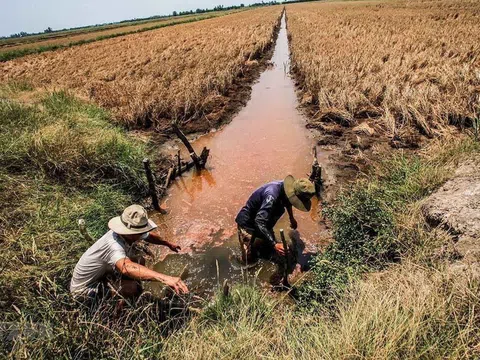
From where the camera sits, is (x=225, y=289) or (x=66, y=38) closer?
(x=225, y=289)

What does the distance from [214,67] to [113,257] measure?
1278cm

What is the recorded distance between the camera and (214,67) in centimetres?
1433

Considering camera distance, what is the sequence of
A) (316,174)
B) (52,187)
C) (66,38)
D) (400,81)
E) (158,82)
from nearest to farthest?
(52,187) < (316,174) < (400,81) < (158,82) < (66,38)

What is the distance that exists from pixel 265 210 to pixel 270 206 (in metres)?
0.08

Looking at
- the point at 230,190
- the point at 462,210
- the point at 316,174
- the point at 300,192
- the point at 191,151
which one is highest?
the point at 300,192

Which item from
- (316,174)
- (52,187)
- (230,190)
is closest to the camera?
(52,187)

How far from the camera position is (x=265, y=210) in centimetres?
400

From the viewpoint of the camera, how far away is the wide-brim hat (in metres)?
3.74

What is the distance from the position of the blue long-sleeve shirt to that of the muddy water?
0.71 meters

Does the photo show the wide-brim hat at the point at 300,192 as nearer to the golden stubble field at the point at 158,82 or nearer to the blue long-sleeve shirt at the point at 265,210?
the blue long-sleeve shirt at the point at 265,210

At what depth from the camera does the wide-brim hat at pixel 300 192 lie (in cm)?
374

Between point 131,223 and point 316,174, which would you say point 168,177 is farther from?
point 131,223

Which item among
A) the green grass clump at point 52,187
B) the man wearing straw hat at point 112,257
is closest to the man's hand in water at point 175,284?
the man wearing straw hat at point 112,257

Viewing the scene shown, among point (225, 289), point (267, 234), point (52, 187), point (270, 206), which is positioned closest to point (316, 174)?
point (270, 206)
